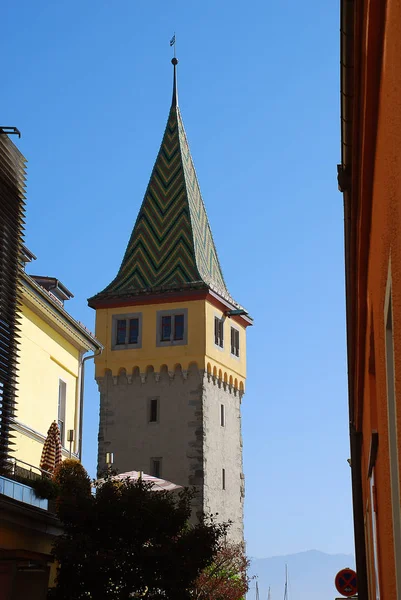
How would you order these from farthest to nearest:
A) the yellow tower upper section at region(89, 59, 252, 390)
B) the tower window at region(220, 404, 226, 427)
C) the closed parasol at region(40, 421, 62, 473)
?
the tower window at region(220, 404, 226, 427) → the yellow tower upper section at region(89, 59, 252, 390) → the closed parasol at region(40, 421, 62, 473)

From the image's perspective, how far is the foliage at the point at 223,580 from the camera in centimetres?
2905

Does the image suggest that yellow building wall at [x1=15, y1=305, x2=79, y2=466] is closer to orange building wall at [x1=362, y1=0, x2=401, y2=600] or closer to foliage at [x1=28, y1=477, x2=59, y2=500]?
foliage at [x1=28, y1=477, x2=59, y2=500]

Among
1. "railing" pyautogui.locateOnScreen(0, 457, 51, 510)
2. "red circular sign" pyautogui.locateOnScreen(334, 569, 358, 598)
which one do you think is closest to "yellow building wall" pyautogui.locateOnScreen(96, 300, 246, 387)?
"red circular sign" pyautogui.locateOnScreen(334, 569, 358, 598)

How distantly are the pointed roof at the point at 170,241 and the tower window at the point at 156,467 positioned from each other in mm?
8032

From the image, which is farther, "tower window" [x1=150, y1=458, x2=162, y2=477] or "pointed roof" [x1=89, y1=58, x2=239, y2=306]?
"pointed roof" [x1=89, y1=58, x2=239, y2=306]

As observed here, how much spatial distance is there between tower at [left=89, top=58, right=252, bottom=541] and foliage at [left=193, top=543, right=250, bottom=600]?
645 centimetres

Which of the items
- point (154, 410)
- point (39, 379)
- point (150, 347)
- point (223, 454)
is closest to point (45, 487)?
point (39, 379)

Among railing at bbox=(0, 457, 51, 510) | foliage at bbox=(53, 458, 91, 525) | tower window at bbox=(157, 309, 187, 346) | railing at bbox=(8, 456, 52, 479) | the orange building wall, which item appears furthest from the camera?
tower window at bbox=(157, 309, 187, 346)

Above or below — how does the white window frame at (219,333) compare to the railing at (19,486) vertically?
above

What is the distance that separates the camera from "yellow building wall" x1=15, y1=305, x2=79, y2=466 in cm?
1966

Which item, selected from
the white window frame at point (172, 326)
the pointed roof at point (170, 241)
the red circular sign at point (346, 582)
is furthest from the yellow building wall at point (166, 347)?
the red circular sign at point (346, 582)

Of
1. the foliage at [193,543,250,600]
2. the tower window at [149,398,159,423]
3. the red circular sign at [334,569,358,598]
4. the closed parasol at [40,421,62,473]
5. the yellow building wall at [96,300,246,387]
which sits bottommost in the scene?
the red circular sign at [334,569,358,598]

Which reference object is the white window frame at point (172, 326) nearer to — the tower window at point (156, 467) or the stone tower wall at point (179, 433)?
the stone tower wall at point (179, 433)

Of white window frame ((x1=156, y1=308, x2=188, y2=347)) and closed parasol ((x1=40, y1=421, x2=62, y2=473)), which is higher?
white window frame ((x1=156, y1=308, x2=188, y2=347))
